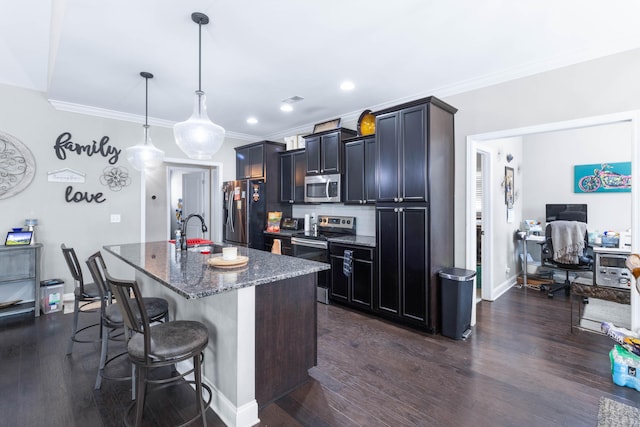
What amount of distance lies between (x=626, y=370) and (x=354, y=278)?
2.45m

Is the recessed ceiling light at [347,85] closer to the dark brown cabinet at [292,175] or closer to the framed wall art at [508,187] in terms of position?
the dark brown cabinet at [292,175]

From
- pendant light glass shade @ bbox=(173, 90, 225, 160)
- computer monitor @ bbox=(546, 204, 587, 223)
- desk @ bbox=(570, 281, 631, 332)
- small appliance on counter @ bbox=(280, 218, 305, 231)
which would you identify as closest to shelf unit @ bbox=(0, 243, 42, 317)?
pendant light glass shade @ bbox=(173, 90, 225, 160)

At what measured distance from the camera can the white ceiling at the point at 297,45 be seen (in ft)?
7.23

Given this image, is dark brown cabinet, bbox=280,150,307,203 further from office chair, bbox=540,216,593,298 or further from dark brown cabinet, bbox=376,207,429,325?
office chair, bbox=540,216,593,298

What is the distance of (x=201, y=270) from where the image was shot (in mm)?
2084

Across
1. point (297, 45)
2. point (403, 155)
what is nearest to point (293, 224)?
point (403, 155)

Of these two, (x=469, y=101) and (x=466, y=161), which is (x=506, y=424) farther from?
(x=469, y=101)

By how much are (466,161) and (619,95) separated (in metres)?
1.30

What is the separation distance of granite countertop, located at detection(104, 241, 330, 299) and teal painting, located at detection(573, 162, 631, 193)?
208 inches

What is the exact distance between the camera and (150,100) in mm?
4066

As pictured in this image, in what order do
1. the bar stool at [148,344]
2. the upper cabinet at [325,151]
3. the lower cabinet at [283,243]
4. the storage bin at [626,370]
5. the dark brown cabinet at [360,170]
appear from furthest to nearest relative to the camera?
1. the lower cabinet at [283,243]
2. the upper cabinet at [325,151]
3. the dark brown cabinet at [360,170]
4. the storage bin at [626,370]
5. the bar stool at [148,344]

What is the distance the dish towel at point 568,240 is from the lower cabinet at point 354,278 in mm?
2958

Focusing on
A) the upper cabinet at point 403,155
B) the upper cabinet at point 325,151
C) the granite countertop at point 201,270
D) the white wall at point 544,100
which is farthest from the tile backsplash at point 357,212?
the granite countertop at point 201,270

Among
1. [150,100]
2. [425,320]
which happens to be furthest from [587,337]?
[150,100]
